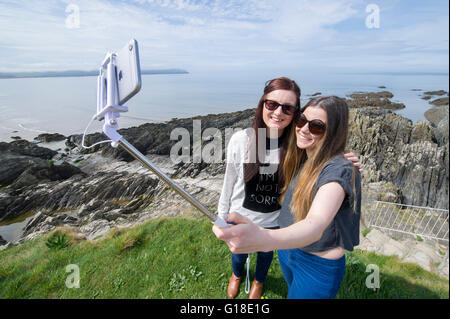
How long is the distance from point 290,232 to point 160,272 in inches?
116

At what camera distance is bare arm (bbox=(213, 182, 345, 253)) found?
1109mm

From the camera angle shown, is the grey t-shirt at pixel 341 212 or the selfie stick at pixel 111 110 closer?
the selfie stick at pixel 111 110

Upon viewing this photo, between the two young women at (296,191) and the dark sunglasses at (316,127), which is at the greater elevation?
the dark sunglasses at (316,127)

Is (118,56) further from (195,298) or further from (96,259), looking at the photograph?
(96,259)

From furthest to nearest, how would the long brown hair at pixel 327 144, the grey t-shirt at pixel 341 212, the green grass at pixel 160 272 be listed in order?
the green grass at pixel 160 272, the long brown hair at pixel 327 144, the grey t-shirt at pixel 341 212

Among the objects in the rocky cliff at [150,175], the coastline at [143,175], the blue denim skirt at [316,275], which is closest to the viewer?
the blue denim skirt at [316,275]

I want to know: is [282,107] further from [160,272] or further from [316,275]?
[160,272]

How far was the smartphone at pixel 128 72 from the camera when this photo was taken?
1.07 m

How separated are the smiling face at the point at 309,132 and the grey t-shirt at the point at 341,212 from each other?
0.22 m

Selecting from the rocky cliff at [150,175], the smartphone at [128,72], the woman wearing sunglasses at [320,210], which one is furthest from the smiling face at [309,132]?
the rocky cliff at [150,175]

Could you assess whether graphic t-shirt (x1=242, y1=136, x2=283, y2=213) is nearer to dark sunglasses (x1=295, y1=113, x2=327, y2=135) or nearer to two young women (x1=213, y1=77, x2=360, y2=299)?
two young women (x1=213, y1=77, x2=360, y2=299)

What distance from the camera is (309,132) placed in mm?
1703

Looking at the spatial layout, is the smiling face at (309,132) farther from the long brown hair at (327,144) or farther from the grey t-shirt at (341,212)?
the grey t-shirt at (341,212)

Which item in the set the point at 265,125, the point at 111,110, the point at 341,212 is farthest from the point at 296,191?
the point at 111,110
